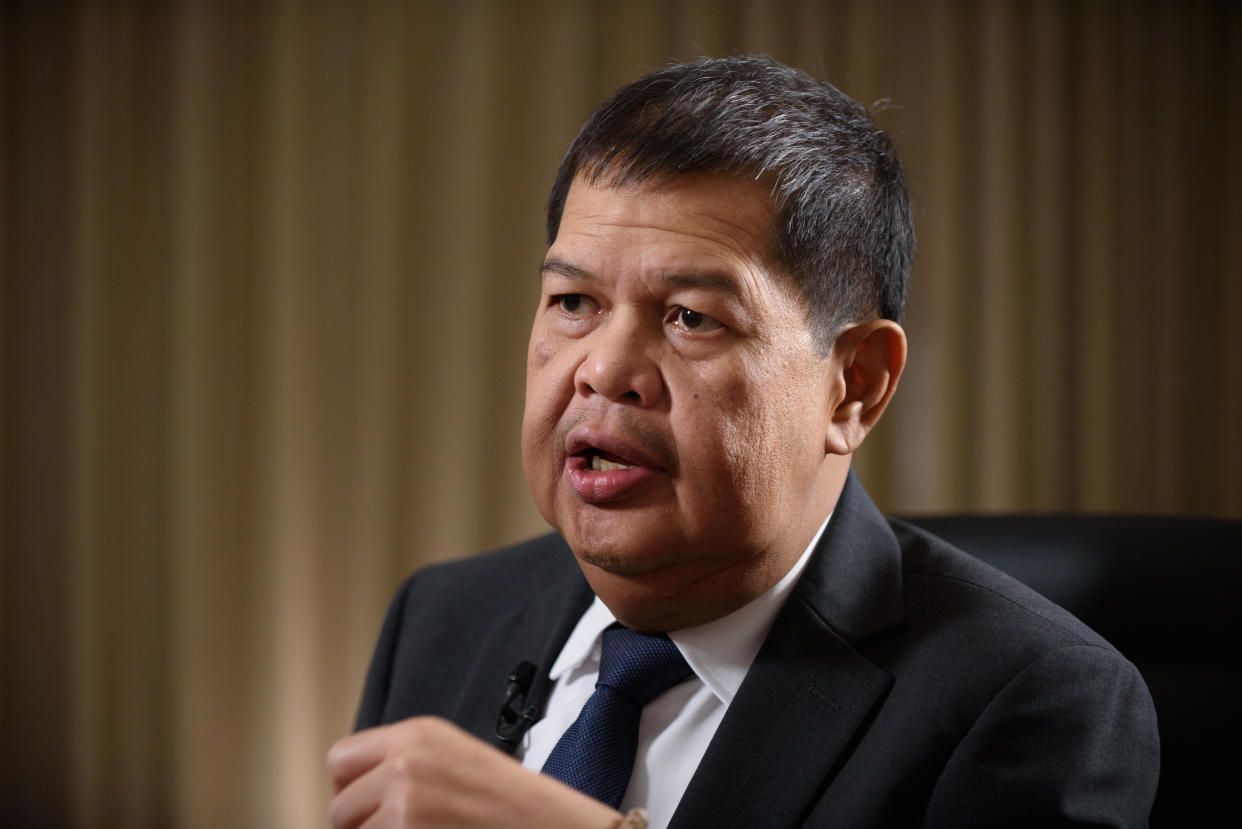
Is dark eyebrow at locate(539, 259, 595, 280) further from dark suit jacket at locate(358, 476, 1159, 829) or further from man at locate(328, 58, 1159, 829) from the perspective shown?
dark suit jacket at locate(358, 476, 1159, 829)

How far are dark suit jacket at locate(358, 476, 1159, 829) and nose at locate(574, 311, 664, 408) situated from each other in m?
0.35

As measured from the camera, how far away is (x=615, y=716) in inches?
45.7

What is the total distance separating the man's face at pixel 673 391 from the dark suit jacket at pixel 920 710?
0.15 m

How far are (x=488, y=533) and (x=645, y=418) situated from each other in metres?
1.85

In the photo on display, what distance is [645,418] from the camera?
3.32 ft

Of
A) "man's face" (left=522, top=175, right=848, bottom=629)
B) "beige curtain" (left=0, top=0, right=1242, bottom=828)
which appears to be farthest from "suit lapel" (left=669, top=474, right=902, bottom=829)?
"beige curtain" (left=0, top=0, right=1242, bottom=828)

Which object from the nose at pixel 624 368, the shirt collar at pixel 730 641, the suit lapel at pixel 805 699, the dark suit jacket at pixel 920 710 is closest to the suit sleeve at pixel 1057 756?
the dark suit jacket at pixel 920 710

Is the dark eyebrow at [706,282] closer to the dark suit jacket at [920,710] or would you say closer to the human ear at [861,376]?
the human ear at [861,376]

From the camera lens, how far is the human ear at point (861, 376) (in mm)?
1143

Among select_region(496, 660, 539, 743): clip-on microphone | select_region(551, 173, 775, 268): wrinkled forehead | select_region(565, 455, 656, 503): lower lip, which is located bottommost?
select_region(496, 660, 539, 743): clip-on microphone

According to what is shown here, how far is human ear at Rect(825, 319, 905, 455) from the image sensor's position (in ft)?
3.75

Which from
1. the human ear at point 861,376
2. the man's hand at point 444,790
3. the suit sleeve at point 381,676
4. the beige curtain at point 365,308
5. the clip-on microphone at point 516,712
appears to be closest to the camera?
the man's hand at point 444,790

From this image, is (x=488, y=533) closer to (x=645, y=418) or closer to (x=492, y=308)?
(x=492, y=308)

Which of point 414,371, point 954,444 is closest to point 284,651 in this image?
point 414,371
